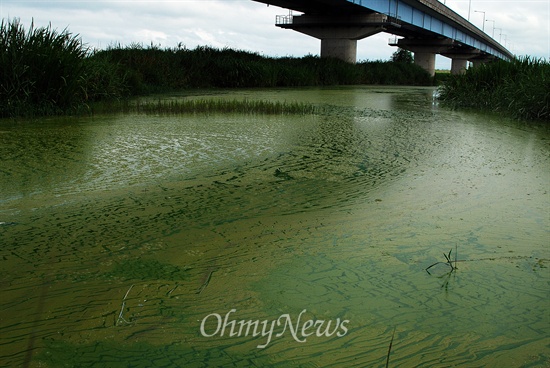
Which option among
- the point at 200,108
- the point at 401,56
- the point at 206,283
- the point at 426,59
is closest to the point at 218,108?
the point at 200,108

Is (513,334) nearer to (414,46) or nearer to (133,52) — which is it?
(133,52)

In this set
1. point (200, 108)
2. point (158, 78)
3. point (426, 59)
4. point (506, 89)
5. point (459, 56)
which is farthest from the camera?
point (459, 56)

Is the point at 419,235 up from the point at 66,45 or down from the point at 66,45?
down

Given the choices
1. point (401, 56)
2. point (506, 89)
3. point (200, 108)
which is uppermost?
point (401, 56)

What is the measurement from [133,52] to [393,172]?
889 centimetres

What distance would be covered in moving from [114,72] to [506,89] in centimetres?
580

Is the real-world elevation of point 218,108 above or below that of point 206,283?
above

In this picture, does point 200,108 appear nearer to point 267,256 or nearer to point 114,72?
point 114,72

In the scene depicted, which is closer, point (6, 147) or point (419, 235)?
point (419, 235)

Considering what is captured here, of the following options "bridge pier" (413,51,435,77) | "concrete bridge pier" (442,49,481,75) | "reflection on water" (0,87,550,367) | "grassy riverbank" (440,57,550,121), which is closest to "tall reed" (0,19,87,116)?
"reflection on water" (0,87,550,367)

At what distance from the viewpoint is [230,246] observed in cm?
171

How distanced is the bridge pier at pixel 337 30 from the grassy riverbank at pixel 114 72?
1658 millimetres

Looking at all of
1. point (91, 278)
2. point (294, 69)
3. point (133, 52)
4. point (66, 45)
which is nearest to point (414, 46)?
point (294, 69)

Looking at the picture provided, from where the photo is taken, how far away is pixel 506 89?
294 inches
